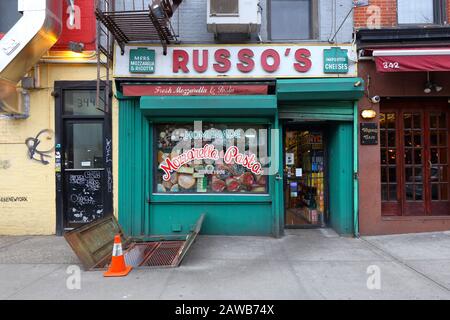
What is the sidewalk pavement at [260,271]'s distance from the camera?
4.69 m

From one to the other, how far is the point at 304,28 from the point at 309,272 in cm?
532

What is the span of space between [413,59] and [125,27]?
550 centimetres

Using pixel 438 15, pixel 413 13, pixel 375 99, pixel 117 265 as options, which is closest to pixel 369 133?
pixel 375 99

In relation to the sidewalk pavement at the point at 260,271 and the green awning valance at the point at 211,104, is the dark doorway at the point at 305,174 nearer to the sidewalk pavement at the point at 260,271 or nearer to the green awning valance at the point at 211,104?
the sidewalk pavement at the point at 260,271

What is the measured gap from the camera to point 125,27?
7129 mm

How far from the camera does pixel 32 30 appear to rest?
6.90m

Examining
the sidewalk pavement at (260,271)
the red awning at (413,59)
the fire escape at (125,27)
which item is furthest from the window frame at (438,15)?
the fire escape at (125,27)

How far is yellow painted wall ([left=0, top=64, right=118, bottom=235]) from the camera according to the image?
7.85m

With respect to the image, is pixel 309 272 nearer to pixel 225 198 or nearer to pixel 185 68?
pixel 225 198

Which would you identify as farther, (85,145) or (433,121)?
(433,121)

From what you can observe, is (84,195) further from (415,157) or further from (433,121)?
(433,121)

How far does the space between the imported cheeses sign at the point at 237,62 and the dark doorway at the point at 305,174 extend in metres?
1.43

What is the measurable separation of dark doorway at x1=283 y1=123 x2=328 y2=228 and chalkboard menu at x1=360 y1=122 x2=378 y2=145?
102cm

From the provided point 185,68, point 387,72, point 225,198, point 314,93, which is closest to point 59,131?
point 185,68
